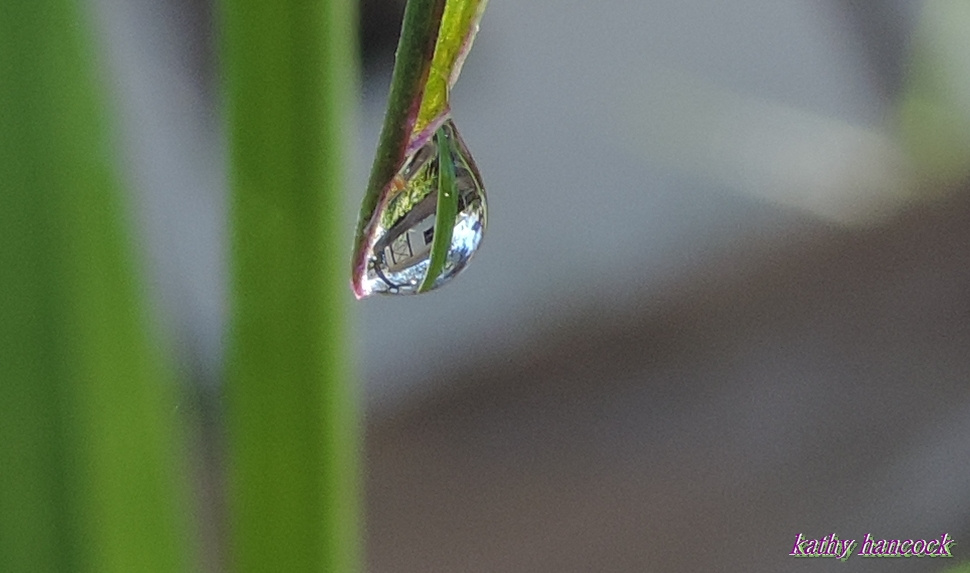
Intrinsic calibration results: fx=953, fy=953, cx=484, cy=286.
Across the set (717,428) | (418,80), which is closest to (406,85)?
(418,80)

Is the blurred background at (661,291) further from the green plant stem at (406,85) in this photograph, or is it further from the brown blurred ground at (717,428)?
the green plant stem at (406,85)

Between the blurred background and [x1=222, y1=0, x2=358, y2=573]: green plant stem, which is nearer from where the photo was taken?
[x1=222, y1=0, x2=358, y2=573]: green plant stem

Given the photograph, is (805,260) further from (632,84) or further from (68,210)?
(68,210)

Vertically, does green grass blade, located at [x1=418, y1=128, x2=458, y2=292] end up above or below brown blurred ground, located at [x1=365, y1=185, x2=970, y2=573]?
above

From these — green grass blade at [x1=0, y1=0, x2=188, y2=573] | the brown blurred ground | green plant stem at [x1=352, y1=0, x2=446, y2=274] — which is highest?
green plant stem at [x1=352, y1=0, x2=446, y2=274]

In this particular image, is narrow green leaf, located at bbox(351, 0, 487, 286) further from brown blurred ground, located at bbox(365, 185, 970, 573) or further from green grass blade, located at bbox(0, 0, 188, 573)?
brown blurred ground, located at bbox(365, 185, 970, 573)

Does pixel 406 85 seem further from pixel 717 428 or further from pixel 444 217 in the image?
pixel 717 428

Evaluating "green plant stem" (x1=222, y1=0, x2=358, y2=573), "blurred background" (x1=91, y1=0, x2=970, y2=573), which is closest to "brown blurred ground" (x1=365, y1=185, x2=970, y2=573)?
"blurred background" (x1=91, y1=0, x2=970, y2=573)
